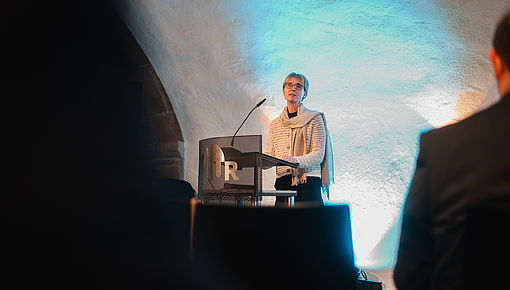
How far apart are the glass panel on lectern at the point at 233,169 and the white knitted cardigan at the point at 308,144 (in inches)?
22.1

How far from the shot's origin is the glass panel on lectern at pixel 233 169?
6.54 feet

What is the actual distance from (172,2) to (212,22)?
580 millimetres

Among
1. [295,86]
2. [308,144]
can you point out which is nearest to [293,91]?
[295,86]

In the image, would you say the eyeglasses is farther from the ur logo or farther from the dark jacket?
the dark jacket

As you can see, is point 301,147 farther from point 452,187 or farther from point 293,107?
point 452,187

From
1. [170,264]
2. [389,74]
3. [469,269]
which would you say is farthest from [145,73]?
[469,269]

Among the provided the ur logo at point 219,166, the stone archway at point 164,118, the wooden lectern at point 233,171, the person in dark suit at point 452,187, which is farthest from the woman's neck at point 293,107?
the stone archway at point 164,118

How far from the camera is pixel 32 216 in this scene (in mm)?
570

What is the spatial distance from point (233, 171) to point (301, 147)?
935mm

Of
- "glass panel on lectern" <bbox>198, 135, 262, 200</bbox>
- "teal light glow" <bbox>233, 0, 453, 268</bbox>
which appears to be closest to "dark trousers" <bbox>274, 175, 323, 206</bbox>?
"glass panel on lectern" <bbox>198, 135, 262, 200</bbox>

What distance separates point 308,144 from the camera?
9.18 feet

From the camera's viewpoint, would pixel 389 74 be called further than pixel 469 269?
Yes

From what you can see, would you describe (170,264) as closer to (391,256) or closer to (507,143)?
(507,143)

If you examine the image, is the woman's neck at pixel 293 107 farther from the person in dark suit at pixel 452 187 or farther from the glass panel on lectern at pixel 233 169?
the person in dark suit at pixel 452 187
